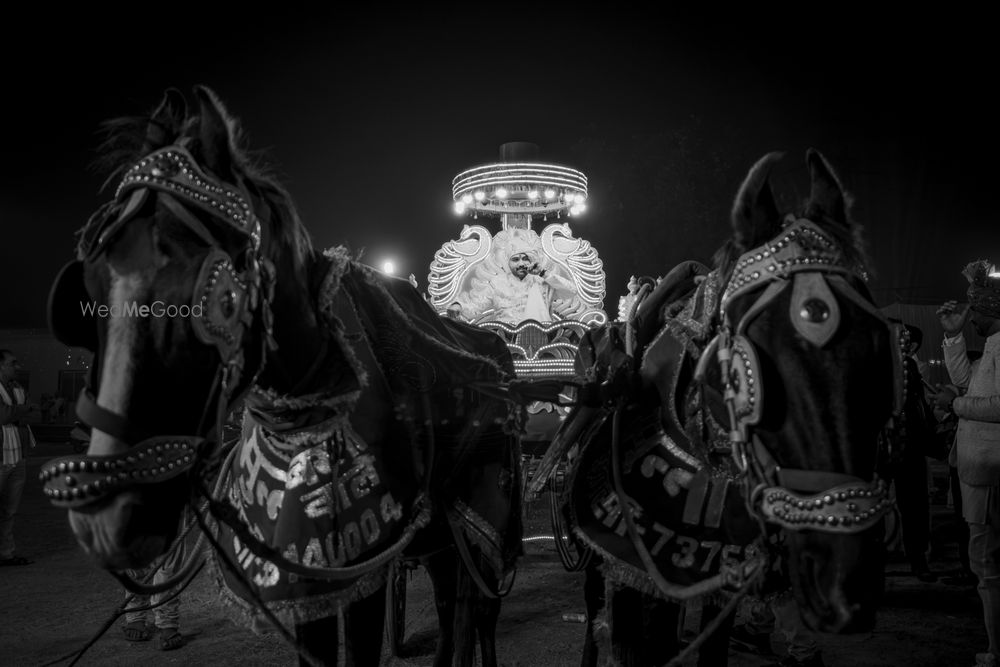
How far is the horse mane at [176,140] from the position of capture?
5.55 feet

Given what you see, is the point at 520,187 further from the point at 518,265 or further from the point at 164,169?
the point at 164,169

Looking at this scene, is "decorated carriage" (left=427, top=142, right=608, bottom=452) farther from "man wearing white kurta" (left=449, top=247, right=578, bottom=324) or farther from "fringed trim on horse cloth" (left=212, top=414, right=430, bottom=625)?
"fringed trim on horse cloth" (left=212, top=414, right=430, bottom=625)

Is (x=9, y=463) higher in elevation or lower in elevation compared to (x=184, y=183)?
lower

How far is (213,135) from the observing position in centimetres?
169

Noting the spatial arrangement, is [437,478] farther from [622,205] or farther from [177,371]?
[622,205]

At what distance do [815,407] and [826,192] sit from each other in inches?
28.2

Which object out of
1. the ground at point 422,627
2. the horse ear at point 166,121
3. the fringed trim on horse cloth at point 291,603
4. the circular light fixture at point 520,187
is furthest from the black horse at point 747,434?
the circular light fixture at point 520,187

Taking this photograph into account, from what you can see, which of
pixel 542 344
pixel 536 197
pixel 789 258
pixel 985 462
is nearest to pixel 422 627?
pixel 542 344

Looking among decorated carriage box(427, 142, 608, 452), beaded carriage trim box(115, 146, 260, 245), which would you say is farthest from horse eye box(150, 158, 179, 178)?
Result: decorated carriage box(427, 142, 608, 452)

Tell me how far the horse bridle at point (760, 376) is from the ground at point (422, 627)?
3261mm

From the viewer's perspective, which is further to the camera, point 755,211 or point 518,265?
point 518,265

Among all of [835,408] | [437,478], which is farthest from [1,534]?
[835,408]

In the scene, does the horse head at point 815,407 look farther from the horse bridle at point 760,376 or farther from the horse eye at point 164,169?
the horse eye at point 164,169

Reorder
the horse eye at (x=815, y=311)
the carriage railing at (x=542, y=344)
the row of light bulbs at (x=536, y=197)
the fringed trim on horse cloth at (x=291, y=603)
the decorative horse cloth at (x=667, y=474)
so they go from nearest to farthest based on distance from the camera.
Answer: the horse eye at (x=815, y=311) → the fringed trim on horse cloth at (x=291, y=603) → the decorative horse cloth at (x=667, y=474) → the carriage railing at (x=542, y=344) → the row of light bulbs at (x=536, y=197)
